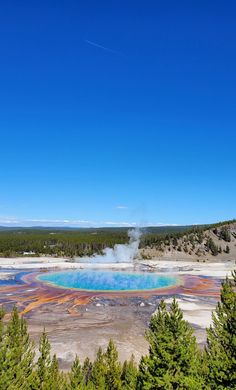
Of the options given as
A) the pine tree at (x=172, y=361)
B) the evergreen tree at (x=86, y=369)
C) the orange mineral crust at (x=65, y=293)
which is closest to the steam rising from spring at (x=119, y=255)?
the orange mineral crust at (x=65, y=293)

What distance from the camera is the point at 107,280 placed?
233 ft

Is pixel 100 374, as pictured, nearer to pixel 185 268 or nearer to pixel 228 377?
pixel 228 377

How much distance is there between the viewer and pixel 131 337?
34781 millimetres

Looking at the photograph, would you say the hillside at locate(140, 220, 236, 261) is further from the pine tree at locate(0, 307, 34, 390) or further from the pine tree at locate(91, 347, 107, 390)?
the pine tree at locate(0, 307, 34, 390)

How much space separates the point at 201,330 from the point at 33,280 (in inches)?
1588

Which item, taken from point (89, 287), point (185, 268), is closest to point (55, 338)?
point (89, 287)

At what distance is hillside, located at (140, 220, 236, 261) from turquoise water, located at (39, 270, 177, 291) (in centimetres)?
3457

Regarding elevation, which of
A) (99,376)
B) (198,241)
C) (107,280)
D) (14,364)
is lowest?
(107,280)

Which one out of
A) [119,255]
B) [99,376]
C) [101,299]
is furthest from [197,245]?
[99,376]

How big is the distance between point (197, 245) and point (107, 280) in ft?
190

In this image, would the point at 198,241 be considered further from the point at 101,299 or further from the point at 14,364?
the point at 14,364

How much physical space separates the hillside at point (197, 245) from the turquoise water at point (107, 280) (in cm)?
3457

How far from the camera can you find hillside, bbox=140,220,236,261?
114 meters

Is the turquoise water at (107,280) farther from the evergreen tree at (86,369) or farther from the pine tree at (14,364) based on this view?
the pine tree at (14,364)
